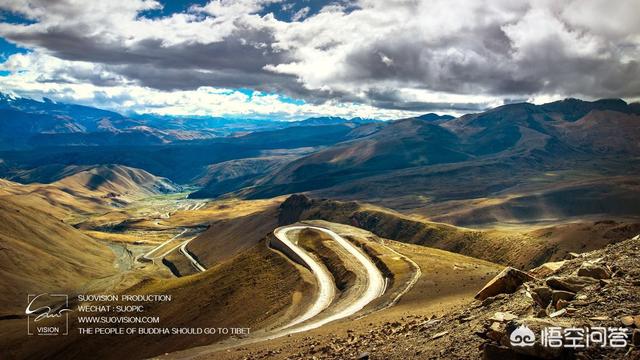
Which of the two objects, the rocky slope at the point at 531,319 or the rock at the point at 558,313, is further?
the rock at the point at 558,313

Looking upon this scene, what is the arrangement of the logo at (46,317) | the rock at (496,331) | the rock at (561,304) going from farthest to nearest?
1. the logo at (46,317)
2. the rock at (561,304)
3. the rock at (496,331)

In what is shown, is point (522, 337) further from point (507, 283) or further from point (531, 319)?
point (507, 283)

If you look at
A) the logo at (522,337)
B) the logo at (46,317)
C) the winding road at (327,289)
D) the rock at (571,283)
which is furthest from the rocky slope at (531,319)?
the logo at (46,317)

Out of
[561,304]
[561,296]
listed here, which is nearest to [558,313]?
[561,304]

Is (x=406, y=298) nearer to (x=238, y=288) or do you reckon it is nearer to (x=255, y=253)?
(x=238, y=288)

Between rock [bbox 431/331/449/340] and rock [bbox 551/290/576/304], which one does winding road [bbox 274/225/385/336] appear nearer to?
rock [bbox 431/331/449/340]

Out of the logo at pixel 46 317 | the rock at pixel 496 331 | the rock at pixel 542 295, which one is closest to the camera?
the rock at pixel 496 331

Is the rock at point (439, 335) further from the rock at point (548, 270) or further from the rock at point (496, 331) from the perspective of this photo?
the rock at point (548, 270)
